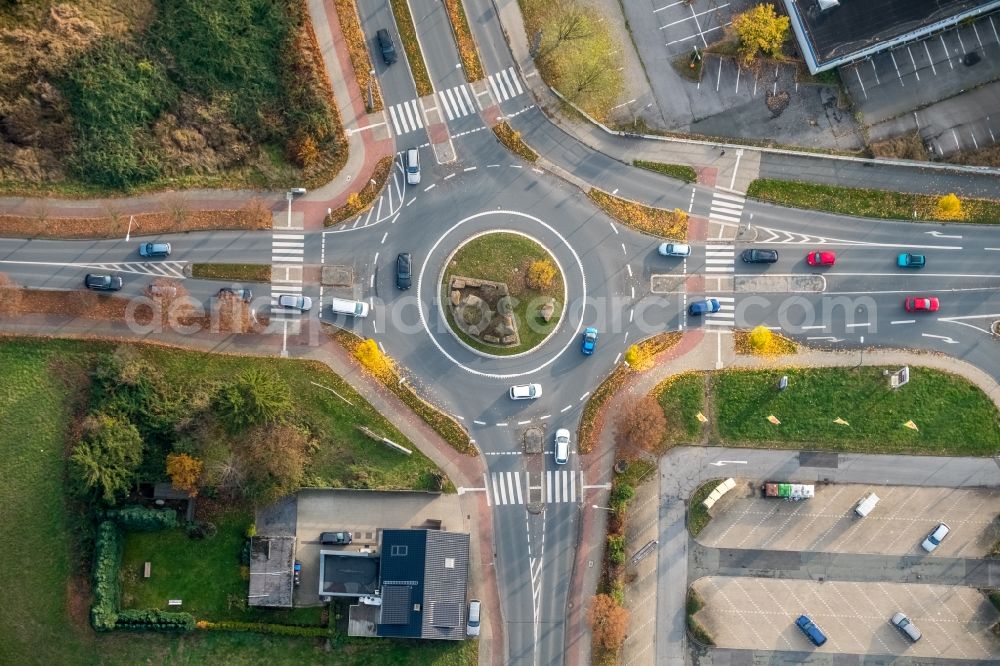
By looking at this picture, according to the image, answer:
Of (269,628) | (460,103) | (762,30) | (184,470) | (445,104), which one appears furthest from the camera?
(460,103)

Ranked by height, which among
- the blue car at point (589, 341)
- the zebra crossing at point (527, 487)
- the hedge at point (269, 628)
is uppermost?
the blue car at point (589, 341)

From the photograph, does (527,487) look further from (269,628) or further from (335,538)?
(269,628)

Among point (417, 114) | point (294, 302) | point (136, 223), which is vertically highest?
point (417, 114)

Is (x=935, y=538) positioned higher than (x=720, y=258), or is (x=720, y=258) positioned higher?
(x=720, y=258)

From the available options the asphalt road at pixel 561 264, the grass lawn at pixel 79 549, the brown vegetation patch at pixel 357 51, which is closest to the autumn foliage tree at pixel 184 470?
the grass lawn at pixel 79 549

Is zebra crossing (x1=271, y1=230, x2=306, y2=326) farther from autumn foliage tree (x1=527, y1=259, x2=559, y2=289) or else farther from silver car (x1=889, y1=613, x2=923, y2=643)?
silver car (x1=889, y1=613, x2=923, y2=643)

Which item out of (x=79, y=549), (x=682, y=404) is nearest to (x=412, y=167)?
(x=682, y=404)

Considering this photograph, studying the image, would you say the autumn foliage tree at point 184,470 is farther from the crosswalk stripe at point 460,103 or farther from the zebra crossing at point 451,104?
the crosswalk stripe at point 460,103
